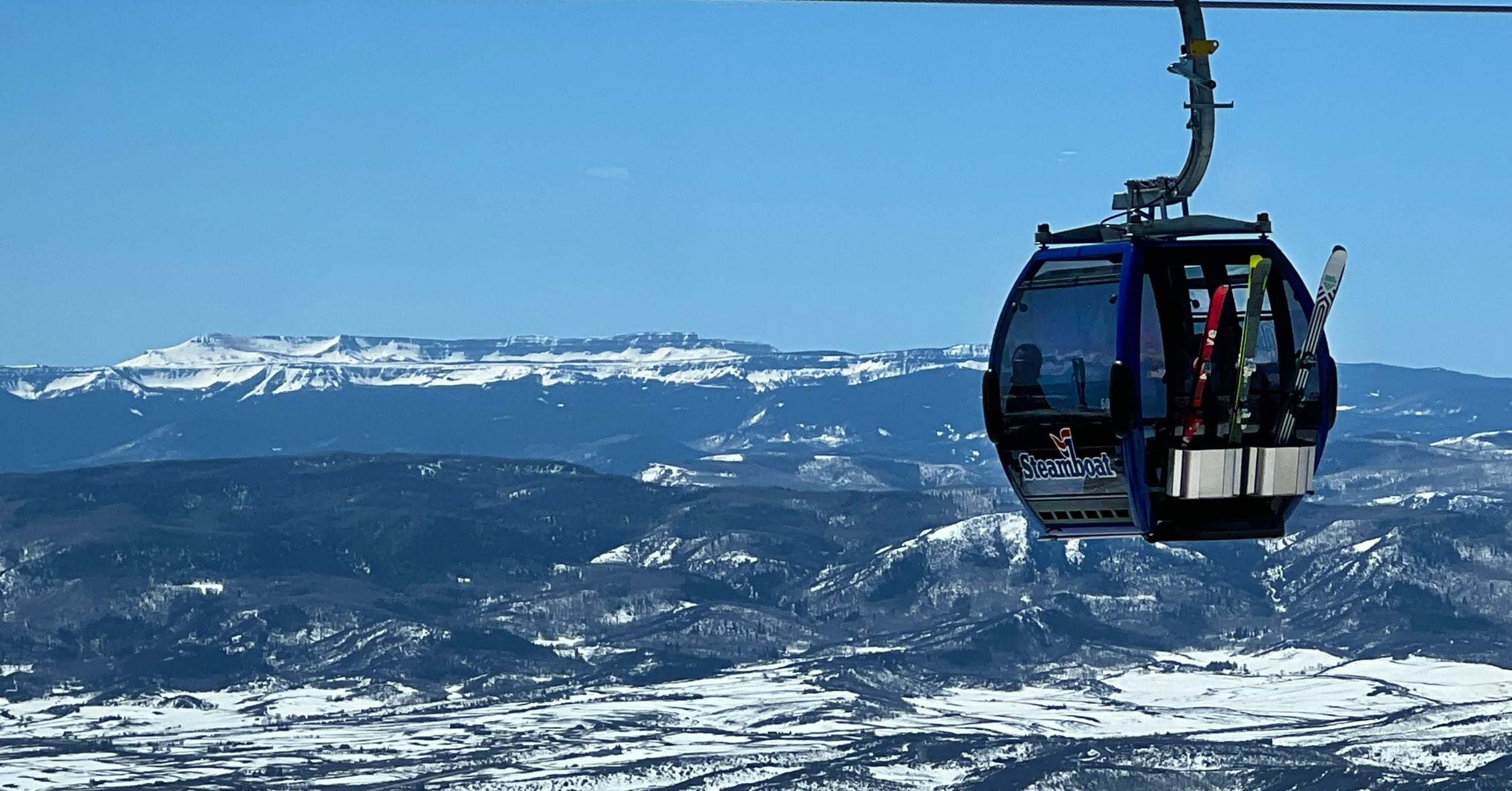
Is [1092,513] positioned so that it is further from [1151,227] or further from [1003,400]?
[1151,227]

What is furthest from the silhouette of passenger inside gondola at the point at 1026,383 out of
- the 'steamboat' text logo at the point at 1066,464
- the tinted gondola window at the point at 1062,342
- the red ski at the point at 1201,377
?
the red ski at the point at 1201,377

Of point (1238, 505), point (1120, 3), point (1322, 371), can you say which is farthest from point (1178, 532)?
point (1120, 3)

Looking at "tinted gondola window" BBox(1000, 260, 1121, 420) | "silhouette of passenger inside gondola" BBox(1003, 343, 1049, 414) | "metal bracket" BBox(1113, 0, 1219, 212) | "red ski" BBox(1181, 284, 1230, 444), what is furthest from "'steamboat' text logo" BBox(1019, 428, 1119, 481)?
"metal bracket" BBox(1113, 0, 1219, 212)

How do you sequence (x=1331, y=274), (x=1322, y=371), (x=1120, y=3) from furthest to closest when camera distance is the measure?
(x=1322, y=371), (x=1331, y=274), (x=1120, y=3)

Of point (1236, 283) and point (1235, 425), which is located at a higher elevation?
point (1236, 283)

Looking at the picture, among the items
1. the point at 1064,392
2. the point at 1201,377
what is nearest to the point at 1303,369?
the point at 1201,377

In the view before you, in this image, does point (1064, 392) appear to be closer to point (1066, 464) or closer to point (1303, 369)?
point (1066, 464)

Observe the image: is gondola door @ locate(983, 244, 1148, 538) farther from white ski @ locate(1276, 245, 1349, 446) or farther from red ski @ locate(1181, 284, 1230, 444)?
white ski @ locate(1276, 245, 1349, 446)
